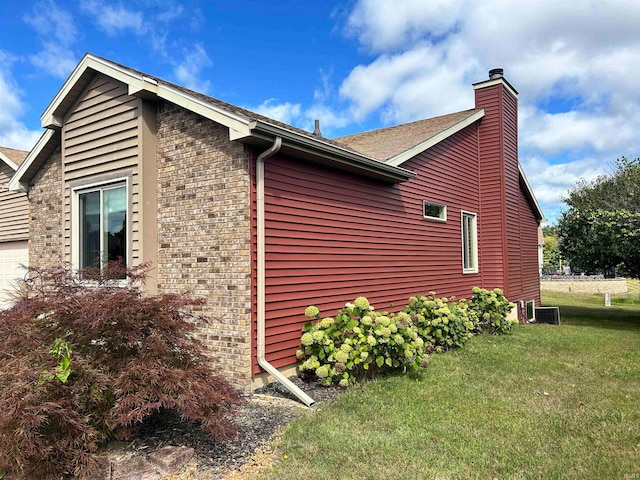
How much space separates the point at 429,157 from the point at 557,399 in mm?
6249

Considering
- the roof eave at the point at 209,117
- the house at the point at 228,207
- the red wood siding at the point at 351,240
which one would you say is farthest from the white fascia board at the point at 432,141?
the roof eave at the point at 209,117

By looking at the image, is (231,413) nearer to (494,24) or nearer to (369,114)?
(494,24)

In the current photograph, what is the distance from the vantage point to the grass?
344 cm

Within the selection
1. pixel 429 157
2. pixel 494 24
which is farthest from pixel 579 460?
pixel 494 24

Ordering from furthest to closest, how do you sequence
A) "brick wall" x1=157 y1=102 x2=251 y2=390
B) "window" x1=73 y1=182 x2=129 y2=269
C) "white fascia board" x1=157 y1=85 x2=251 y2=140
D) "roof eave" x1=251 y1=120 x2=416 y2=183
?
"window" x1=73 y1=182 x2=129 y2=269 → "brick wall" x1=157 y1=102 x2=251 y2=390 → "roof eave" x1=251 y1=120 x2=416 y2=183 → "white fascia board" x1=157 y1=85 x2=251 y2=140

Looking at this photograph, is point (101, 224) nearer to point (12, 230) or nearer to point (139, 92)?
point (139, 92)

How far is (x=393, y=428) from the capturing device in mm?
4238

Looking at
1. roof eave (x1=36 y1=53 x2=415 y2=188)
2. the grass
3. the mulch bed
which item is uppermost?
roof eave (x1=36 y1=53 x2=415 y2=188)

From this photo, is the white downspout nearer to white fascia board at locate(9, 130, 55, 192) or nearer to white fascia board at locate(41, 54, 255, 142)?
white fascia board at locate(41, 54, 255, 142)

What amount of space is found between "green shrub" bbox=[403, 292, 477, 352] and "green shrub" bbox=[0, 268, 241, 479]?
4562 mm

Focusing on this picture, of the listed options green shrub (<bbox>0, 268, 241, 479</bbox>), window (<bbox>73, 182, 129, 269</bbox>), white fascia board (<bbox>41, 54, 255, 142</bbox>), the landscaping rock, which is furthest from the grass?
window (<bbox>73, 182, 129, 269</bbox>)

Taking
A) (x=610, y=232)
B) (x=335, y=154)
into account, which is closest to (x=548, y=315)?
(x=610, y=232)

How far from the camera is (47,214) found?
8.09 meters

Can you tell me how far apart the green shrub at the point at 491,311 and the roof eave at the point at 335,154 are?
3.69m
